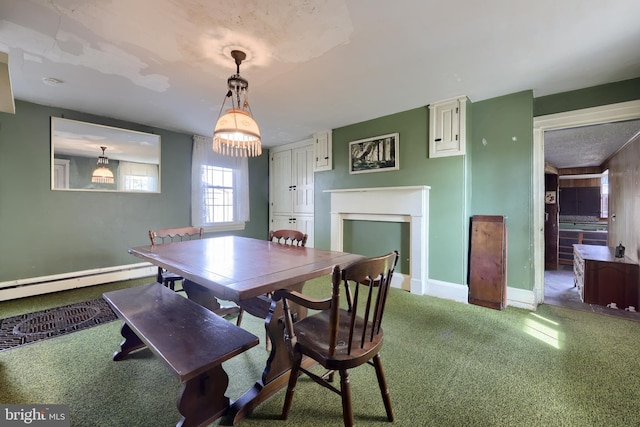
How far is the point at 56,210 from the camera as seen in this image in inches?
133

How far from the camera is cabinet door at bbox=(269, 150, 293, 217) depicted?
5254mm

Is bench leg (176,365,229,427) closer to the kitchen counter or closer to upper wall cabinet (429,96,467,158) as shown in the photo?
upper wall cabinet (429,96,467,158)

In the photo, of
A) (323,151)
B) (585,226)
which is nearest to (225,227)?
(323,151)

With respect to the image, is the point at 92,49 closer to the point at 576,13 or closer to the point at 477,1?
the point at 477,1

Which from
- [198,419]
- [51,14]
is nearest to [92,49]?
[51,14]

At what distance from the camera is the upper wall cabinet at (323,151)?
435 centimetres

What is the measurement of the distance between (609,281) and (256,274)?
449 cm

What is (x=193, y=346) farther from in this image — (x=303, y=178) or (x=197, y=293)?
(x=303, y=178)

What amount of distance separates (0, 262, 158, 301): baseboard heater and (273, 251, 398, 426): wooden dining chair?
3592 mm

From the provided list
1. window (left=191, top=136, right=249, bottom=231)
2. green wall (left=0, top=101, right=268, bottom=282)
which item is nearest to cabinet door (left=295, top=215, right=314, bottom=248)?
window (left=191, top=136, right=249, bottom=231)

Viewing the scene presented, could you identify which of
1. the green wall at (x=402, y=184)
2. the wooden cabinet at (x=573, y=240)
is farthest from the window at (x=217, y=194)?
the wooden cabinet at (x=573, y=240)

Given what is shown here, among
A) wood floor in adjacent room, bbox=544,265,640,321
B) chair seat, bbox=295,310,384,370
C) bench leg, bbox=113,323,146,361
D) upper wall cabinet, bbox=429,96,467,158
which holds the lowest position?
wood floor in adjacent room, bbox=544,265,640,321

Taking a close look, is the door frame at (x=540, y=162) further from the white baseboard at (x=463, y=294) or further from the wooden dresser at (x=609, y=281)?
the wooden dresser at (x=609, y=281)

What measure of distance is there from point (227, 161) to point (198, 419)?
4.32 metres
